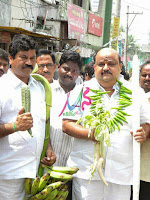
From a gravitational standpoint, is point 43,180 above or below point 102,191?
above

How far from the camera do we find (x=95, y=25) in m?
24.6

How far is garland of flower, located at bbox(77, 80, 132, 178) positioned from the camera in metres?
2.71

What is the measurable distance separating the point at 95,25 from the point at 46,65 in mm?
20203

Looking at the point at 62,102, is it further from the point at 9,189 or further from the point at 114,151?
the point at 9,189

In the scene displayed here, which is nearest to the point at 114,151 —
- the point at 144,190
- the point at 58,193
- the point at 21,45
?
the point at 58,193

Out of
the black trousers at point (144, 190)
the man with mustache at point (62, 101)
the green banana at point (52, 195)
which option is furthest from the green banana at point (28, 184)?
the black trousers at point (144, 190)

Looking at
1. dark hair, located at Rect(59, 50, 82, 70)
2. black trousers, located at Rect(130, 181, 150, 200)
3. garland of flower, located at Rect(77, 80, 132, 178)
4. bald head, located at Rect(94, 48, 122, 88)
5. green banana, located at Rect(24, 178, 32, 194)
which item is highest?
dark hair, located at Rect(59, 50, 82, 70)

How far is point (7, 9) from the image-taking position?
1458 centimetres

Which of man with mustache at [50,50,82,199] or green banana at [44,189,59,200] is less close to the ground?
man with mustache at [50,50,82,199]

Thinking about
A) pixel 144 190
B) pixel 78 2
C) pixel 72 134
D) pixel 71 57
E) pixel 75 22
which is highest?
pixel 78 2

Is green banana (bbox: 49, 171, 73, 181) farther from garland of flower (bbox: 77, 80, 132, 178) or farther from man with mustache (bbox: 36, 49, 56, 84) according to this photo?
man with mustache (bbox: 36, 49, 56, 84)

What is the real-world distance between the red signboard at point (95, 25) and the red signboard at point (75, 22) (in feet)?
6.83

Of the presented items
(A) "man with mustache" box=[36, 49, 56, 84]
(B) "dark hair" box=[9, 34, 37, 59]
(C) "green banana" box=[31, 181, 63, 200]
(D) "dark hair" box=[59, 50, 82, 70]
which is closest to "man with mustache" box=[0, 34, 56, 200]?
(B) "dark hair" box=[9, 34, 37, 59]

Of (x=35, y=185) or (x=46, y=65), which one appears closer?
(x=35, y=185)
